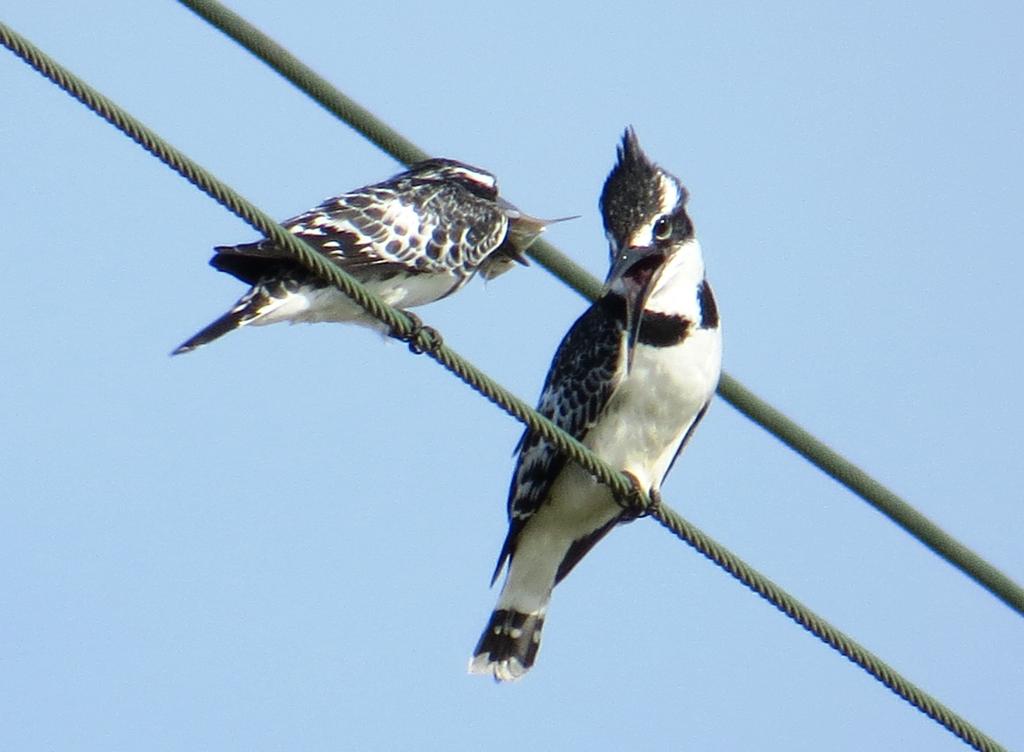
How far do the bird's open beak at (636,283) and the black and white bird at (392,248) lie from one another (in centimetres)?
57

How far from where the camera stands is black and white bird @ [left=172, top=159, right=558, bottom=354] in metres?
6.19

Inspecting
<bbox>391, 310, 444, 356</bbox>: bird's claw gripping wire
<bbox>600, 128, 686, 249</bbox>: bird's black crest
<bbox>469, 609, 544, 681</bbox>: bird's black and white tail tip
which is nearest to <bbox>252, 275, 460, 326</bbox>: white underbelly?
<bbox>391, 310, 444, 356</bbox>: bird's claw gripping wire

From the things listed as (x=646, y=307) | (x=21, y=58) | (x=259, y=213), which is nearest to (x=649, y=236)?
(x=646, y=307)

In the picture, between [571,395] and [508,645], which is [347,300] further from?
[508,645]

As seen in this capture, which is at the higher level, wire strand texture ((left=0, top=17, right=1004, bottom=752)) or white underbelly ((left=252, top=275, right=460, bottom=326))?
white underbelly ((left=252, top=275, right=460, bottom=326))

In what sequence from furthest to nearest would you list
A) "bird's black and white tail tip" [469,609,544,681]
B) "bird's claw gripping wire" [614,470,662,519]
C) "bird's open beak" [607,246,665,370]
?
"bird's black and white tail tip" [469,609,544,681] → "bird's open beak" [607,246,665,370] → "bird's claw gripping wire" [614,470,662,519]

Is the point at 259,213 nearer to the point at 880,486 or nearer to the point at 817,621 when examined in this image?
the point at 817,621

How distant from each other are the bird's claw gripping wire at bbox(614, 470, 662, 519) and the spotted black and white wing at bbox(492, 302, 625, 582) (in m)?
0.24

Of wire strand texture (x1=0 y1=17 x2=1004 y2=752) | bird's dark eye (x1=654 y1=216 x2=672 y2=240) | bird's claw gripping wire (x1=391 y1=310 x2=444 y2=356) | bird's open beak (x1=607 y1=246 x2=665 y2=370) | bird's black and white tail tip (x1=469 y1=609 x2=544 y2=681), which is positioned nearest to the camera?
wire strand texture (x1=0 y1=17 x2=1004 y2=752)

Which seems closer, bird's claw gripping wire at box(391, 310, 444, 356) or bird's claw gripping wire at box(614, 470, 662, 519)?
bird's claw gripping wire at box(391, 310, 444, 356)

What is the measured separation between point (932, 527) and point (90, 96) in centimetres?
257

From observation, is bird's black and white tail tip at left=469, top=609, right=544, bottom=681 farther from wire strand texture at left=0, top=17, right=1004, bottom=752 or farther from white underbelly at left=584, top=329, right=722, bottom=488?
wire strand texture at left=0, top=17, right=1004, bottom=752

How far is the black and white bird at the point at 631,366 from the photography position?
20.3 feet

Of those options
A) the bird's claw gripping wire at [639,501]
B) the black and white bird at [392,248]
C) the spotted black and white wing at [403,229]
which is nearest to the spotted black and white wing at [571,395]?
the bird's claw gripping wire at [639,501]
